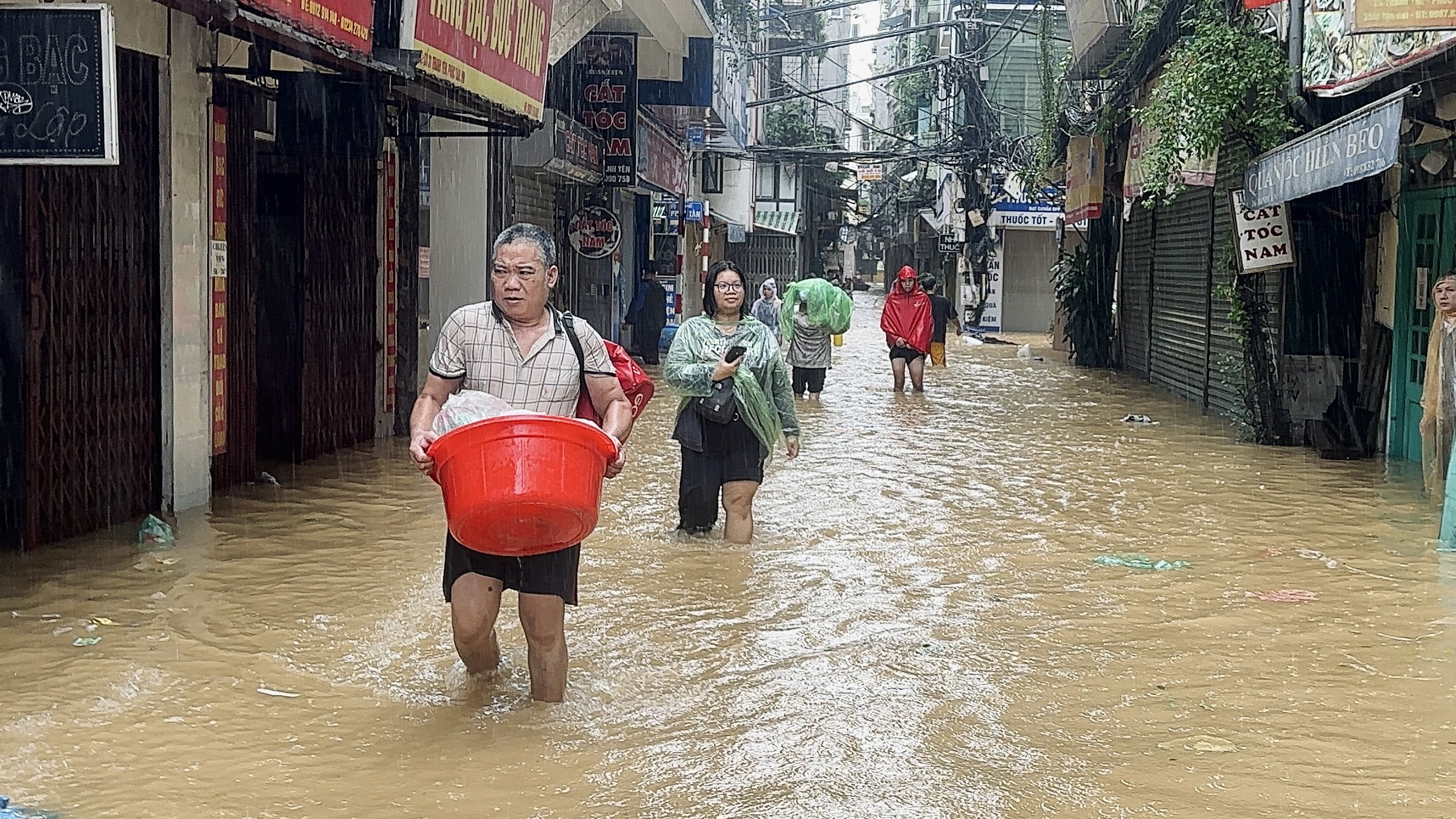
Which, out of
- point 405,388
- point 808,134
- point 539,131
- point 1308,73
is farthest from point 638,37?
point 808,134

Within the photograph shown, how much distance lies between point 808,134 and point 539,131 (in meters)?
31.7

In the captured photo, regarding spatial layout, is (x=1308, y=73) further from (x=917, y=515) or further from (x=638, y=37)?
(x=638, y=37)

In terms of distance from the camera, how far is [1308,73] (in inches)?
474

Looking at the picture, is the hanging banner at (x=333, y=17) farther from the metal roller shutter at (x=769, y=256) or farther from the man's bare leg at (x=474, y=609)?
the metal roller shutter at (x=769, y=256)

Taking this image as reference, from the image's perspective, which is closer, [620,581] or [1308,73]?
[620,581]

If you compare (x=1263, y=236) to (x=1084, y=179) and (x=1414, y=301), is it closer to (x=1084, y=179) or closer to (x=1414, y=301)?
(x=1414, y=301)

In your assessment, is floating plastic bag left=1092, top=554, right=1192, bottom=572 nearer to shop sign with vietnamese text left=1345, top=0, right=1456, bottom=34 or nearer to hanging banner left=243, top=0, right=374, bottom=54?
shop sign with vietnamese text left=1345, top=0, right=1456, bottom=34

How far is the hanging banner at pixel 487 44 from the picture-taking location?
9.11 m

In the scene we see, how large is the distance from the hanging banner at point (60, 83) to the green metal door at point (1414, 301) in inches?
361

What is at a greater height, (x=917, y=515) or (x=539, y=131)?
(x=539, y=131)

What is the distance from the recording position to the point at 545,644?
5.33m

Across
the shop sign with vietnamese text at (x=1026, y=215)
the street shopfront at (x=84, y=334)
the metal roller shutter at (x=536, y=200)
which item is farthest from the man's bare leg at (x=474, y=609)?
the shop sign with vietnamese text at (x=1026, y=215)

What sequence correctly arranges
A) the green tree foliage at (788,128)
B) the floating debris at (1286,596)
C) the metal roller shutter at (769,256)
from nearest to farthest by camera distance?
the floating debris at (1286,596) → the green tree foliage at (788,128) → the metal roller shutter at (769,256)

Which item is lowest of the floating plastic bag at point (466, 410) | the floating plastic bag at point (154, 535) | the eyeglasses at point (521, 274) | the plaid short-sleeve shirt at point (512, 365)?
the floating plastic bag at point (154, 535)
